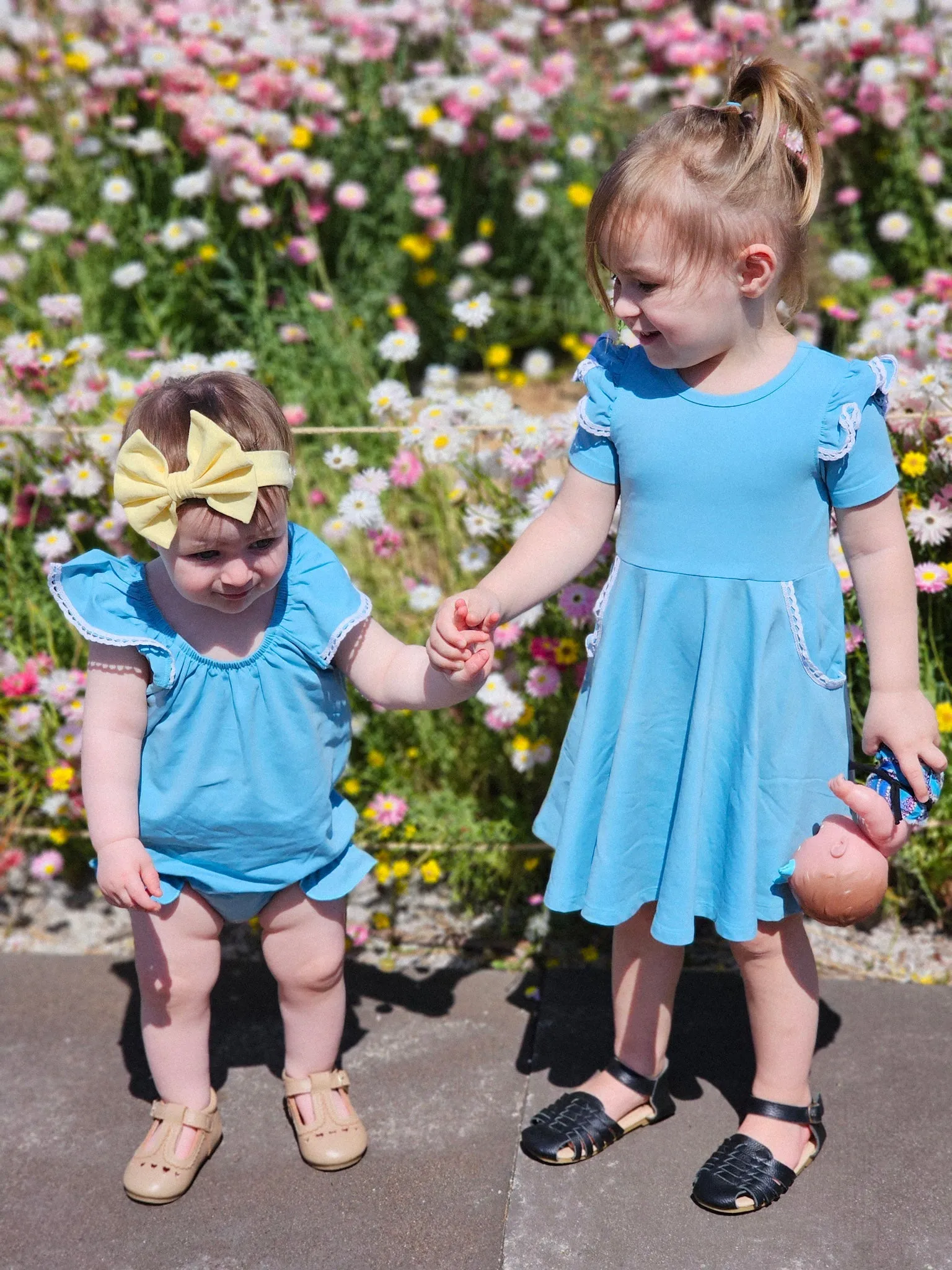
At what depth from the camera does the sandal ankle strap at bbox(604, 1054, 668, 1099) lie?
7.13 ft

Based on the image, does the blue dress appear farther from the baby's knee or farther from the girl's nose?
the girl's nose

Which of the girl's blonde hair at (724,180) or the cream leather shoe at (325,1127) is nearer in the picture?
the girl's blonde hair at (724,180)

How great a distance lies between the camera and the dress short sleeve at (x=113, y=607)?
1.89 meters

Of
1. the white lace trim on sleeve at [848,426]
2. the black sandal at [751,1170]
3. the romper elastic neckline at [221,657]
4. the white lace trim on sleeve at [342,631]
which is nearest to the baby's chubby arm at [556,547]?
the white lace trim on sleeve at [342,631]

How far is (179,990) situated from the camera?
2.09 metres

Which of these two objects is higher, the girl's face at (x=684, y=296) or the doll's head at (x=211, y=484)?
the girl's face at (x=684, y=296)

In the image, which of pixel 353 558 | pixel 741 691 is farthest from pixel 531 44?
pixel 741 691

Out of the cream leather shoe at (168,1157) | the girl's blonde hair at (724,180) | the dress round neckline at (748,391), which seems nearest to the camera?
the girl's blonde hair at (724,180)

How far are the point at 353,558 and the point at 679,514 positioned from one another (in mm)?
1578

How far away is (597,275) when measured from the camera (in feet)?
6.14

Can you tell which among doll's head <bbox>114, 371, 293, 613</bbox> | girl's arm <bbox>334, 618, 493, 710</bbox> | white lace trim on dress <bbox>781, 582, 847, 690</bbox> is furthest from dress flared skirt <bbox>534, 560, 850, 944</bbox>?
doll's head <bbox>114, 371, 293, 613</bbox>

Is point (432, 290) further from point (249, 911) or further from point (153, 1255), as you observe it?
point (153, 1255)

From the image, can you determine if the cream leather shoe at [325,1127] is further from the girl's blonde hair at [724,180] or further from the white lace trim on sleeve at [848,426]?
the girl's blonde hair at [724,180]

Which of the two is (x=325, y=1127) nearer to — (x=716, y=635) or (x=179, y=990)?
(x=179, y=990)
